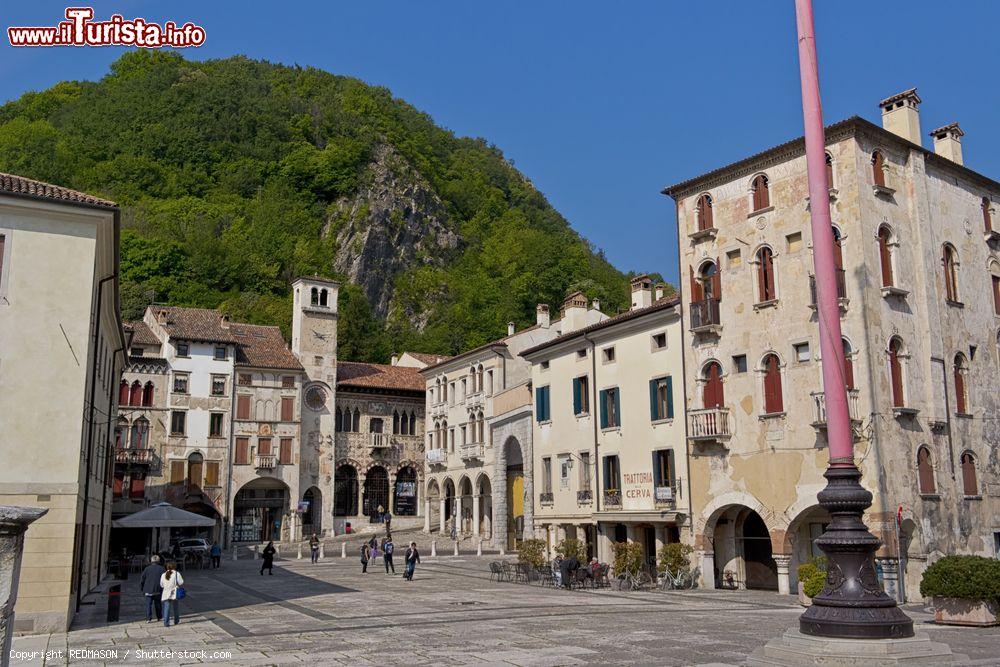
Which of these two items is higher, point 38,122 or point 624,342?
point 38,122

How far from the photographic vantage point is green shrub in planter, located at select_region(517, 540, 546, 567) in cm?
3369

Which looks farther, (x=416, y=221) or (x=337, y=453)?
(x=416, y=221)

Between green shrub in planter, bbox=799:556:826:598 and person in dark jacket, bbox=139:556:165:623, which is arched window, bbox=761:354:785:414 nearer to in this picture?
green shrub in planter, bbox=799:556:826:598

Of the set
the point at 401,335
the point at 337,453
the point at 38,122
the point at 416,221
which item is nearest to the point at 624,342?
the point at 337,453

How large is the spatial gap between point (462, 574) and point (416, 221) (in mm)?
78383

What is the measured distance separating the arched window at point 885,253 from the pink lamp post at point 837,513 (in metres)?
17.1

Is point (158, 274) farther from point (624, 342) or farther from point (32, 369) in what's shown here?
point (32, 369)

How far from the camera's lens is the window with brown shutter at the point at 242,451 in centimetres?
5941

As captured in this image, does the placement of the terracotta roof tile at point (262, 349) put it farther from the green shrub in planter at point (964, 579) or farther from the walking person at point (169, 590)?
the green shrub in planter at point (964, 579)

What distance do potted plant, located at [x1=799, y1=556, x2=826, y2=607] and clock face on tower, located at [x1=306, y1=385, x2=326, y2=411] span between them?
44436 mm

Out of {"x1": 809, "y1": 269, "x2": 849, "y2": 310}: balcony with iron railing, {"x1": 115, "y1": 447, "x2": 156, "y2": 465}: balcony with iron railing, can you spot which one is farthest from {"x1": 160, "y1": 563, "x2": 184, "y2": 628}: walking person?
{"x1": 115, "y1": 447, "x2": 156, "y2": 465}: balcony with iron railing

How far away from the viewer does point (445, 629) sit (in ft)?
62.1

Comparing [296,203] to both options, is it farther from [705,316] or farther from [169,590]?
[169,590]

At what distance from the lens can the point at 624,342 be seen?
35.0 meters
